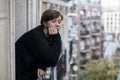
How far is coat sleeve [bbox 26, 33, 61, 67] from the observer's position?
1.61m

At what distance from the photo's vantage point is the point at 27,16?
2.41 metres

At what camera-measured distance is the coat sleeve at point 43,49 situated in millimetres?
1606

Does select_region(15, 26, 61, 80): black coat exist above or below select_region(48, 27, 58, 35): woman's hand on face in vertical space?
below

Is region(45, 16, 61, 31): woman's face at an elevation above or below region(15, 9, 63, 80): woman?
above

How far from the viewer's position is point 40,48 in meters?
1.61

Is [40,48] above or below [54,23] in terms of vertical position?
below

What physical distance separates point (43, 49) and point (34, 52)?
→ 58 millimetres

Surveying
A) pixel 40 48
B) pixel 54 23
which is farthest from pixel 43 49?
pixel 54 23

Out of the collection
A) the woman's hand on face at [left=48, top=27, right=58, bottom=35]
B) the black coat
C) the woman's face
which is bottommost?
the black coat

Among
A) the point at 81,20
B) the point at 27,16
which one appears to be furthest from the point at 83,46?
the point at 27,16

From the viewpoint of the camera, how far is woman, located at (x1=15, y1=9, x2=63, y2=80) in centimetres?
160

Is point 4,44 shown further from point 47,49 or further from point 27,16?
point 27,16

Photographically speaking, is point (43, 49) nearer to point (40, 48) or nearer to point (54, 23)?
point (40, 48)

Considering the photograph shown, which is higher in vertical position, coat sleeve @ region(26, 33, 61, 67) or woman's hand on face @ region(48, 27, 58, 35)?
woman's hand on face @ region(48, 27, 58, 35)
